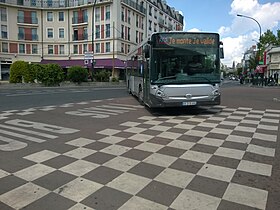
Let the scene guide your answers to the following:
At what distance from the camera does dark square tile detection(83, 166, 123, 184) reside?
13.3 ft

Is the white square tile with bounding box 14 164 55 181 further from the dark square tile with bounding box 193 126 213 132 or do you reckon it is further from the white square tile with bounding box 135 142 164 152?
the dark square tile with bounding box 193 126 213 132

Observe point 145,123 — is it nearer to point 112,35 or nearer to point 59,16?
point 112,35

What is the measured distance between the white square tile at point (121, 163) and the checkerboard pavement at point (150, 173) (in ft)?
0.06

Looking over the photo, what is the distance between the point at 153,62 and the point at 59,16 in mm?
45915

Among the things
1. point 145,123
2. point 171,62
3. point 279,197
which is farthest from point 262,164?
point 171,62

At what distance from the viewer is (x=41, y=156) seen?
5152 mm

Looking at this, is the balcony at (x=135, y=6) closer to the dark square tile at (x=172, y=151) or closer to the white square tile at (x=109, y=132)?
the white square tile at (x=109, y=132)

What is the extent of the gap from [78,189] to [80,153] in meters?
1.64

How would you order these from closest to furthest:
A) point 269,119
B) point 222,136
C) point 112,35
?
point 222,136 → point 269,119 → point 112,35

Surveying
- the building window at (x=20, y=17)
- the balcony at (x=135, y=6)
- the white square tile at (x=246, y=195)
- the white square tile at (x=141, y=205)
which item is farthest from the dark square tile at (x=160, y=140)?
the building window at (x=20, y=17)

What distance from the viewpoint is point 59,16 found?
163 ft

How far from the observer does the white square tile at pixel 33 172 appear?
4.15 meters

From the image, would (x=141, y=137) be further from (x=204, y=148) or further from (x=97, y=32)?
(x=97, y=32)

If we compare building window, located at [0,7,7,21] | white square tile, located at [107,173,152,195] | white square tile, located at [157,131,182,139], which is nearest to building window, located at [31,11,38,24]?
building window, located at [0,7,7,21]
